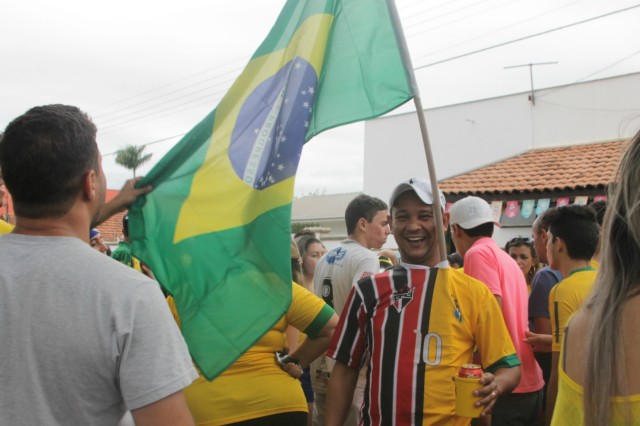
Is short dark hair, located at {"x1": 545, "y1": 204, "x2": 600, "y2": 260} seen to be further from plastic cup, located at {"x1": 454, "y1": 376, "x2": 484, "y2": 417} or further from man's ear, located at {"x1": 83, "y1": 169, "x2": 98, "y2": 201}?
man's ear, located at {"x1": 83, "y1": 169, "x2": 98, "y2": 201}

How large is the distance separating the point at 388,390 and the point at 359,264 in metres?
2.18

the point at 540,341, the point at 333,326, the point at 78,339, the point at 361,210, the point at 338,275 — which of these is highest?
the point at 361,210

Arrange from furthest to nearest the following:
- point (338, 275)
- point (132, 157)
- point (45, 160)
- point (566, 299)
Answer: point (132, 157) < point (338, 275) < point (566, 299) < point (45, 160)

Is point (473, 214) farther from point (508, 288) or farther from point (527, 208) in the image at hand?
point (527, 208)

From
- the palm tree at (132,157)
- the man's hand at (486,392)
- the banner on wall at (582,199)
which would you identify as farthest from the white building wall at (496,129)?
the palm tree at (132,157)

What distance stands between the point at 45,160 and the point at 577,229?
127 inches

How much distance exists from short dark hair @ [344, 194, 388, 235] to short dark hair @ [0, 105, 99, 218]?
3.42 m

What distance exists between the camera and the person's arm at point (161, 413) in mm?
1788

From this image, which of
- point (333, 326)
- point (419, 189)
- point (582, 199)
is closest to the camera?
point (419, 189)

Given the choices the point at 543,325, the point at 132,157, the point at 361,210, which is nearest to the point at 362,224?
the point at 361,210

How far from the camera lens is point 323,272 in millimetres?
5055

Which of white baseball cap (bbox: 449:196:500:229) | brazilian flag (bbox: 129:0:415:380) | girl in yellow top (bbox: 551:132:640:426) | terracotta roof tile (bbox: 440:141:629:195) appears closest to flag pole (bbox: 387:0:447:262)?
brazilian flag (bbox: 129:0:415:380)

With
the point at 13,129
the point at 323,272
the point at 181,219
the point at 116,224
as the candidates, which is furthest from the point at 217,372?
the point at 116,224

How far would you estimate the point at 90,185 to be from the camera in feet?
6.59
